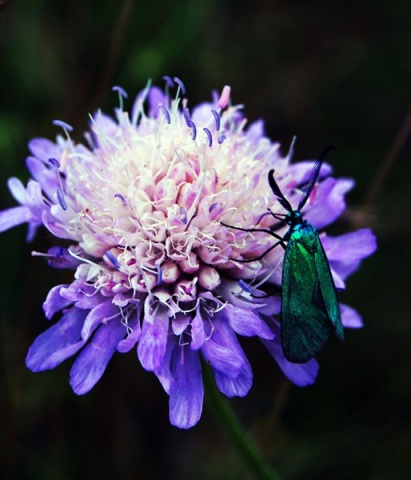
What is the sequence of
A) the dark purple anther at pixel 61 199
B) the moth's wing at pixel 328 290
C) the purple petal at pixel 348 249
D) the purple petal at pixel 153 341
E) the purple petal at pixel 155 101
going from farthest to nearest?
the purple petal at pixel 155 101
the purple petal at pixel 348 249
the dark purple anther at pixel 61 199
the moth's wing at pixel 328 290
the purple petal at pixel 153 341

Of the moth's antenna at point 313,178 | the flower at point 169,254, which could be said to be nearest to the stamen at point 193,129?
the flower at point 169,254

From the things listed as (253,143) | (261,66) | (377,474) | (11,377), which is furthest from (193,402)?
(261,66)

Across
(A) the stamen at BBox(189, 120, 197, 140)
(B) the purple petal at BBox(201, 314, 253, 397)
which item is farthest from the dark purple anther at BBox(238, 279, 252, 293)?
(A) the stamen at BBox(189, 120, 197, 140)

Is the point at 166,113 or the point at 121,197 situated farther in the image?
the point at 166,113

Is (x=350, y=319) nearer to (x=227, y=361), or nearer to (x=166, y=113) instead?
(x=227, y=361)

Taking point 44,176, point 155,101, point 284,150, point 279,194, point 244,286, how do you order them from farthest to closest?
point 284,150 → point 155,101 → point 44,176 → point 279,194 → point 244,286

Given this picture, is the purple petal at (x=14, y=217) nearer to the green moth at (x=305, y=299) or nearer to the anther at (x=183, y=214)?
the anther at (x=183, y=214)

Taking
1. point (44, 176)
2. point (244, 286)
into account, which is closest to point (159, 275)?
point (244, 286)
